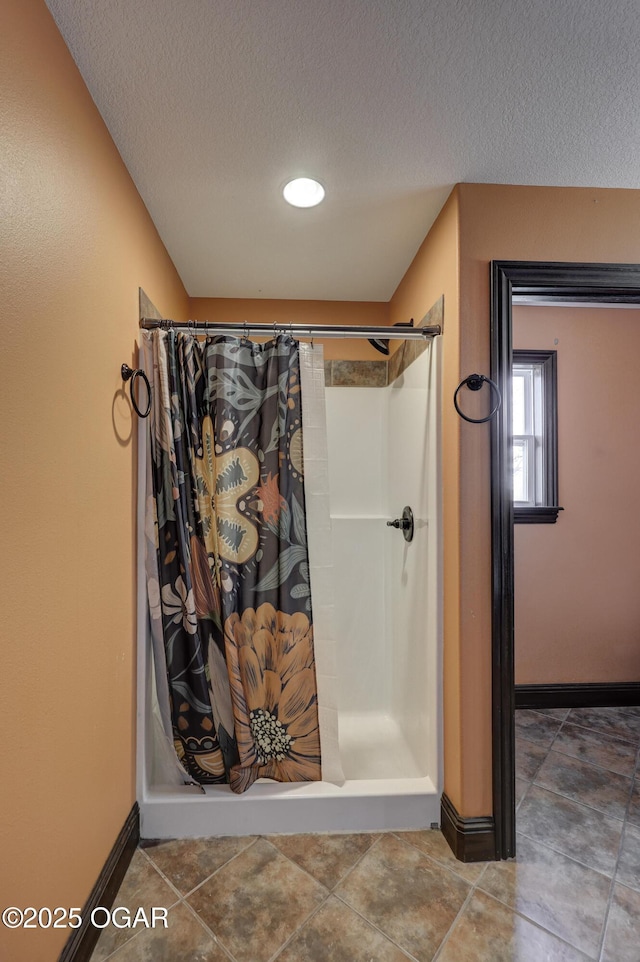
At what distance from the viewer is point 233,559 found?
171cm

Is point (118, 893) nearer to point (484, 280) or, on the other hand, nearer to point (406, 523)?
point (406, 523)

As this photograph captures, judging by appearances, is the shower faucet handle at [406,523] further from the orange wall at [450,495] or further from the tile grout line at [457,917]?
the tile grout line at [457,917]

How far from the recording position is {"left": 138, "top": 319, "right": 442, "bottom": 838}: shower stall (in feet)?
5.49

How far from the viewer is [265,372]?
1781 mm

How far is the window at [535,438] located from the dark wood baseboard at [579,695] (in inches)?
38.4

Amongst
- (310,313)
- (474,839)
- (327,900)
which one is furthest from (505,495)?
(310,313)

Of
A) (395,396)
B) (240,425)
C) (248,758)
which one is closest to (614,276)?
(395,396)

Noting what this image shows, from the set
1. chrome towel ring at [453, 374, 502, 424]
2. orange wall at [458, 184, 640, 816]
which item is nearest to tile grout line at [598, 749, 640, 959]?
orange wall at [458, 184, 640, 816]

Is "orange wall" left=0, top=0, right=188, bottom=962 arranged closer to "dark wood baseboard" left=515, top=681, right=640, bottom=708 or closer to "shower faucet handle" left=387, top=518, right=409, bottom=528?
"shower faucet handle" left=387, top=518, right=409, bottom=528

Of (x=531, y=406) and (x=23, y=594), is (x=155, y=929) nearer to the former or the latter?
(x=23, y=594)

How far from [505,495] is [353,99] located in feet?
4.12

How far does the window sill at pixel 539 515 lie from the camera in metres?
2.72

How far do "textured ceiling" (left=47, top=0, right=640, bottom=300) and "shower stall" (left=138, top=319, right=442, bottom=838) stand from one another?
625mm

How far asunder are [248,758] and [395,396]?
1737 mm
